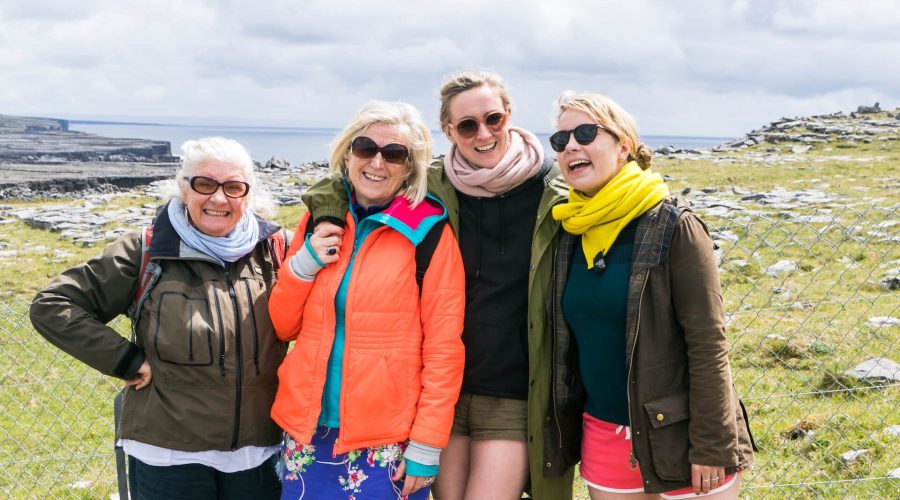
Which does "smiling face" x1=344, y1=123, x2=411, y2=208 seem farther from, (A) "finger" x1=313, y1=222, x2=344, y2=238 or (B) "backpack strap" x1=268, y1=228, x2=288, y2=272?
(B) "backpack strap" x1=268, y1=228, x2=288, y2=272

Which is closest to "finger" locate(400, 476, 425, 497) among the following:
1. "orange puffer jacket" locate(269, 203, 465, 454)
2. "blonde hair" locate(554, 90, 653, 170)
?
"orange puffer jacket" locate(269, 203, 465, 454)

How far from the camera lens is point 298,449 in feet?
11.8

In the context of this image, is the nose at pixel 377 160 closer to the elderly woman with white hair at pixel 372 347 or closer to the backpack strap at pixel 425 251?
the elderly woman with white hair at pixel 372 347

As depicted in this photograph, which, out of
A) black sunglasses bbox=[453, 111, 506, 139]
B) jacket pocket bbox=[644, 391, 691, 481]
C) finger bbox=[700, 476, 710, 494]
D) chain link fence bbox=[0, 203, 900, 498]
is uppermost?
black sunglasses bbox=[453, 111, 506, 139]

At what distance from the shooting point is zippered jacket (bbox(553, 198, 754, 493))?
3184 millimetres

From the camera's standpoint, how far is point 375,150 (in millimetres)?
3660

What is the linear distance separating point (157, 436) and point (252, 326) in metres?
0.73

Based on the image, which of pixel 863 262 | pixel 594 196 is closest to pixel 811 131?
pixel 863 262

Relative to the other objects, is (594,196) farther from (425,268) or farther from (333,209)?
(333,209)

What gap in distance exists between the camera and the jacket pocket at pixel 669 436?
130 inches

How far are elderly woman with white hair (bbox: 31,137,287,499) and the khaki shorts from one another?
106 centimetres

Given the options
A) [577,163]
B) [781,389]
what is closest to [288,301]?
[577,163]

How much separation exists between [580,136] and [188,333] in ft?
7.22

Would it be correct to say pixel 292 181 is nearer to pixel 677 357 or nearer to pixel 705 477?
pixel 677 357
